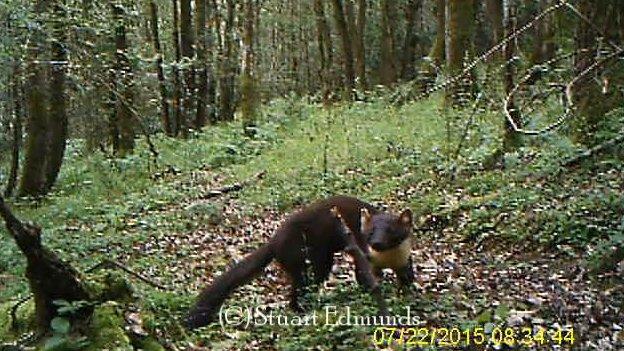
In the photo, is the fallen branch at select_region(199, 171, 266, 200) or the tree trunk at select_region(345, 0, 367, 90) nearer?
the fallen branch at select_region(199, 171, 266, 200)

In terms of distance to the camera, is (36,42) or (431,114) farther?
(431,114)

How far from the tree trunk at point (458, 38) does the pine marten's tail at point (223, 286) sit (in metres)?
12.3

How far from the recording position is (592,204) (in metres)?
9.09

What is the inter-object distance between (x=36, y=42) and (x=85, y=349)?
352 inches

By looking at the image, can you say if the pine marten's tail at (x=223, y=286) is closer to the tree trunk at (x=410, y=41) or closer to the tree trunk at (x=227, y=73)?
the tree trunk at (x=227, y=73)

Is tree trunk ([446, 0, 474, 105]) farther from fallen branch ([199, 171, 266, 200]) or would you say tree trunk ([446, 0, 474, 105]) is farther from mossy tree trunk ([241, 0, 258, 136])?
mossy tree trunk ([241, 0, 258, 136])

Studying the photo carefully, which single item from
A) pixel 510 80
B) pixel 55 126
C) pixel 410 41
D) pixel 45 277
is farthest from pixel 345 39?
pixel 45 277

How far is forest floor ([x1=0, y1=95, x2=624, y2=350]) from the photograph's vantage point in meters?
6.90

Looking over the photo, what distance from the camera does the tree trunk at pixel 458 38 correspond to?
64.9 ft

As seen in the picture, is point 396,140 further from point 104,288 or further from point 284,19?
point 284,19

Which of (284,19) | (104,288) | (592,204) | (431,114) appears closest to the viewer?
(104,288)

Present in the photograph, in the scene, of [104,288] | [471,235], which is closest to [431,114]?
[471,235]

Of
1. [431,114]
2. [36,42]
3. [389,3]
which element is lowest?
[431,114]

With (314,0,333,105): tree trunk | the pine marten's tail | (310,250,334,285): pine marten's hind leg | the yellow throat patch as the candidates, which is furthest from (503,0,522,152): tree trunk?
(314,0,333,105): tree trunk
